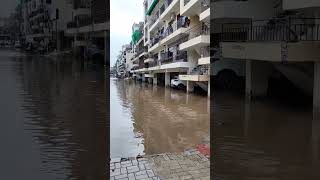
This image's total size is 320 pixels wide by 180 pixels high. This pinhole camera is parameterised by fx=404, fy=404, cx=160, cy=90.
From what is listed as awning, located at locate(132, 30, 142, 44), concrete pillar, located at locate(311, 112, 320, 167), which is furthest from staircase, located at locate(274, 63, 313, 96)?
awning, located at locate(132, 30, 142, 44)

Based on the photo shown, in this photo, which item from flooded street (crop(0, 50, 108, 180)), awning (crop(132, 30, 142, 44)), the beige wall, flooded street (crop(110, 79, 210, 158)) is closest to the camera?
flooded street (crop(0, 50, 108, 180))

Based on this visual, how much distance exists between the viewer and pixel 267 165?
18.8 feet

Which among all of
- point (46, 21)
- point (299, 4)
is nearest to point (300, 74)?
point (299, 4)

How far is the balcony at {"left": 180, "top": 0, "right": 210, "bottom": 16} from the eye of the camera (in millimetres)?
17169

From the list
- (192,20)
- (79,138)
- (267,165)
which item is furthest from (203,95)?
(79,138)

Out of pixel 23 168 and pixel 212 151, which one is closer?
pixel 23 168

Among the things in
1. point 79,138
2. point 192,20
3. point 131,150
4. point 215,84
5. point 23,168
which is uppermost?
point 192,20

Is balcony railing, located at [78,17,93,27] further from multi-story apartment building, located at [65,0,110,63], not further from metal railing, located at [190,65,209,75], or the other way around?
metal railing, located at [190,65,209,75]

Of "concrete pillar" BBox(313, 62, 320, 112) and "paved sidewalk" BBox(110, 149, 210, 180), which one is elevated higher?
"concrete pillar" BBox(313, 62, 320, 112)

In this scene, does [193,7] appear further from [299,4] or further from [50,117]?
[50,117]

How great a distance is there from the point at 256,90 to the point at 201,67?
462 inches

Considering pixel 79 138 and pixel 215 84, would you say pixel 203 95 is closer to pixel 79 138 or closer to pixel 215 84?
pixel 215 84

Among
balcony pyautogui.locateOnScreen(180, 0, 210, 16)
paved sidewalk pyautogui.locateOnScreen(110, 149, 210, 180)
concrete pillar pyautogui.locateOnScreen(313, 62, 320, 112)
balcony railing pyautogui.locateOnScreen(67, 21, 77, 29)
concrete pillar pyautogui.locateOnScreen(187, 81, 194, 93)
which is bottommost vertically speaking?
paved sidewalk pyautogui.locateOnScreen(110, 149, 210, 180)

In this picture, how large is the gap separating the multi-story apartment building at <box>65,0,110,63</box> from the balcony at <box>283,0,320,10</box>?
5054 millimetres
